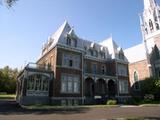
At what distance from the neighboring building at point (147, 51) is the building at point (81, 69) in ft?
32.2

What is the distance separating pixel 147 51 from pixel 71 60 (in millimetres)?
28112

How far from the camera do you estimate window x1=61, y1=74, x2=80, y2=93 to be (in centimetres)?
2927

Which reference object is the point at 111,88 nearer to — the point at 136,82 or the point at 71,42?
the point at 136,82

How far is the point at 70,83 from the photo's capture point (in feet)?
99.2

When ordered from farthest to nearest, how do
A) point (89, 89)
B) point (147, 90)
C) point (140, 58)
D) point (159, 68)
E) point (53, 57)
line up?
point (140, 58) < point (159, 68) < point (147, 90) < point (89, 89) < point (53, 57)

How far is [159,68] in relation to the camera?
46.3m

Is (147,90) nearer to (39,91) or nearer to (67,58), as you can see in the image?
(67,58)

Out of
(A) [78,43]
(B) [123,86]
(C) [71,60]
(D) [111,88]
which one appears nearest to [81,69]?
(C) [71,60]

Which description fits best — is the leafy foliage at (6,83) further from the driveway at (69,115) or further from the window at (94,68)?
the driveway at (69,115)

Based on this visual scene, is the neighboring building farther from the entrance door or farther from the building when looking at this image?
the entrance door

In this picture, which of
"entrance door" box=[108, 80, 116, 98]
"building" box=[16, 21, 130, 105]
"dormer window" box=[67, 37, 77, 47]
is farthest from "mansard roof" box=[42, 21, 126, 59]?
"entrance door" box=[108, 80, 116, 98]

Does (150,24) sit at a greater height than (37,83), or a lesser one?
greater

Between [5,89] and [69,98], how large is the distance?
5055 centimetres

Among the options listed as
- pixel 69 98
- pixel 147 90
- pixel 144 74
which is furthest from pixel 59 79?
pixel 144 74
